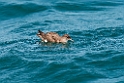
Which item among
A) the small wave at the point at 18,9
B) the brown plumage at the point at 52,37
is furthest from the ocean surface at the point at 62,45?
the brown plumage at the point at 52,37

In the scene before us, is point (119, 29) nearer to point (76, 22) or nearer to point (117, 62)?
point (76, 22)

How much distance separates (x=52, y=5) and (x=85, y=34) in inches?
247

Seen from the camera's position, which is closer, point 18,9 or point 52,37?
point 52,37

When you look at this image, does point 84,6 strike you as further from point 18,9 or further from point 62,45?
point 62,45

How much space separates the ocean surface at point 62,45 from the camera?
1658 centimetres

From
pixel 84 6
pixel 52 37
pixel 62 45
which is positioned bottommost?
pixel 62 45

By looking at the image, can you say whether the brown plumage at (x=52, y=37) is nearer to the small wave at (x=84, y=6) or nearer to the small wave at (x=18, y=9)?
the small wave at (x=18, y=9)

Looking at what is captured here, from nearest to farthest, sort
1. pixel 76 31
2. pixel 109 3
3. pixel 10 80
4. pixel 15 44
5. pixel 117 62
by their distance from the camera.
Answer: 1. pixel 10 80
2. pixel 117 62
3. pixel 15 44
4. pixel 76 31
5. pixel 109 3

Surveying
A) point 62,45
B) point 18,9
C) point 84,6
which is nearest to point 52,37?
point 62,45

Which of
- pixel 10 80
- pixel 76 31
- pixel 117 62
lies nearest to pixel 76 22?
pixel 76 31

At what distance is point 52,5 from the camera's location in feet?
86.4

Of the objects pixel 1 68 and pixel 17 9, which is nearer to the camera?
pixel 1 68

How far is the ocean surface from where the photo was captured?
54.4ft

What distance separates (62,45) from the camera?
752 inches
